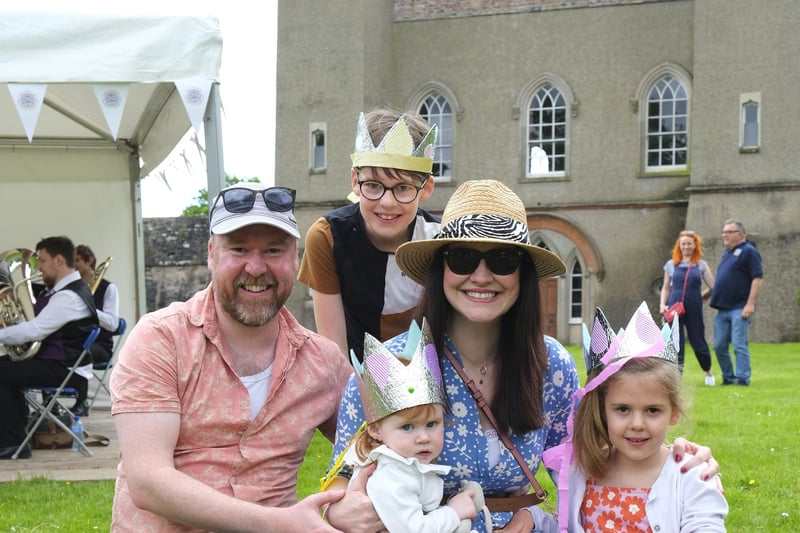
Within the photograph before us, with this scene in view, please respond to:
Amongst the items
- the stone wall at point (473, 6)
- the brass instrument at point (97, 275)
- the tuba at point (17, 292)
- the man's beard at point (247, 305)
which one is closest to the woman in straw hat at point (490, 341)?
the man's beard at point (247, 305)

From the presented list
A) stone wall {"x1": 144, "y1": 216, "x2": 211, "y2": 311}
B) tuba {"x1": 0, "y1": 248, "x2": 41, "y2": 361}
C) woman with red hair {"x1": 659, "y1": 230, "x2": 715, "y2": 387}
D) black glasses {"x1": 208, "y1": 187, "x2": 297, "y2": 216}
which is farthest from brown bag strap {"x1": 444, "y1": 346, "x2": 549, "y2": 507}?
stone wall {"x1": 144, "y1": 216, "x2": 211, "y2": 311}

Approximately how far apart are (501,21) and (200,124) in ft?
63.9

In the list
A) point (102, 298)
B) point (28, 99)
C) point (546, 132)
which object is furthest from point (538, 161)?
point (28, 99)

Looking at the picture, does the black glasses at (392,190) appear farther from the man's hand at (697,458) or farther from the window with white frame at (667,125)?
the window with white frame at (667,125)

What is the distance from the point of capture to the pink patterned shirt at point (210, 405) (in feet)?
9.50

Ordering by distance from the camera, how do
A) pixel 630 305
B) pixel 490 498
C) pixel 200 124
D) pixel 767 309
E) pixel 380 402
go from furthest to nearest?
pixel 630 305, pixel 767 309, pixel 200 124, pixel 490 498, pixel 380 402

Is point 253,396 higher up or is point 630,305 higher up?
point 253,396

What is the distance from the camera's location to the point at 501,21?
80.3ft

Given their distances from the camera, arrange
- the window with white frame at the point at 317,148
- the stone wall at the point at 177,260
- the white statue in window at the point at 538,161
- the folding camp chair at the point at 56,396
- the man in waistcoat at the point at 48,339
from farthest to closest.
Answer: the window with white frame at the point at 317,148 < the white statue in window at the point at 538,161 < the stone wall at the point at 177,260 < the folding camp chair at the point at 56,396 < the man in waistcoat at the point at 48,339

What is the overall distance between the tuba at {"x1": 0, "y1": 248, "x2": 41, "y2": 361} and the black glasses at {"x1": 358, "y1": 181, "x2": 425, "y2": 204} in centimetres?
437

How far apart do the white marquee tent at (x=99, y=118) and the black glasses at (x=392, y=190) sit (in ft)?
8.63

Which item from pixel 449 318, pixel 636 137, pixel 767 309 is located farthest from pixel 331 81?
pixel 449 318

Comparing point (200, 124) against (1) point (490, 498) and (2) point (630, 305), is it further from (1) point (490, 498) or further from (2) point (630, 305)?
(2) point (630, 305)

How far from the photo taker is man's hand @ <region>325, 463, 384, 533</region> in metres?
2.73
